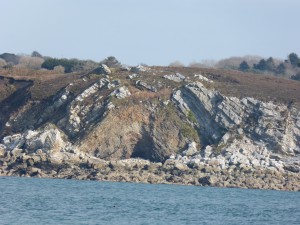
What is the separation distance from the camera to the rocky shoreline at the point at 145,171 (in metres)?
60.7

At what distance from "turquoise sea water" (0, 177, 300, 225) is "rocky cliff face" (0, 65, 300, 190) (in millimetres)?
5772

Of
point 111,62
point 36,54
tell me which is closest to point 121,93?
→ point 111,62

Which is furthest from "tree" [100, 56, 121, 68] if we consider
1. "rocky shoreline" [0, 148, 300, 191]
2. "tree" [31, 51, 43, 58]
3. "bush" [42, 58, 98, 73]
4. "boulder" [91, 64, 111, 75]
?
"tree" [31, 51, 43, 58]

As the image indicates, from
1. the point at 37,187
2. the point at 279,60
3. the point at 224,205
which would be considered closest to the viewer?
the point at 224,205

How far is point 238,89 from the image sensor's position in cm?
7706

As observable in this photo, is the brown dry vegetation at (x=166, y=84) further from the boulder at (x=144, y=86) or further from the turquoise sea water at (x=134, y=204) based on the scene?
the turquoise sea water at (x=134, y=204)

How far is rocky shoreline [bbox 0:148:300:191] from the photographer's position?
60.7 m

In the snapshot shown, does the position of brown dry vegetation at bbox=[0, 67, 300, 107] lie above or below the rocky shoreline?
above

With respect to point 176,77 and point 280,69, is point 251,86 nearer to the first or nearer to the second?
point 176,77

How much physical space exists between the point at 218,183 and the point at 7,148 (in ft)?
58.5

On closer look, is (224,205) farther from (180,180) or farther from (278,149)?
(278,149)

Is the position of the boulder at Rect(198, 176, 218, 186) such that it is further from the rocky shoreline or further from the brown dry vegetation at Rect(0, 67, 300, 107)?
the brown dry vegetation at Rect(0, 67, 300, 107)

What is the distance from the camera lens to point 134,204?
43781 mm

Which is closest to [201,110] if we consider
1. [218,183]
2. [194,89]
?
[194,89]
